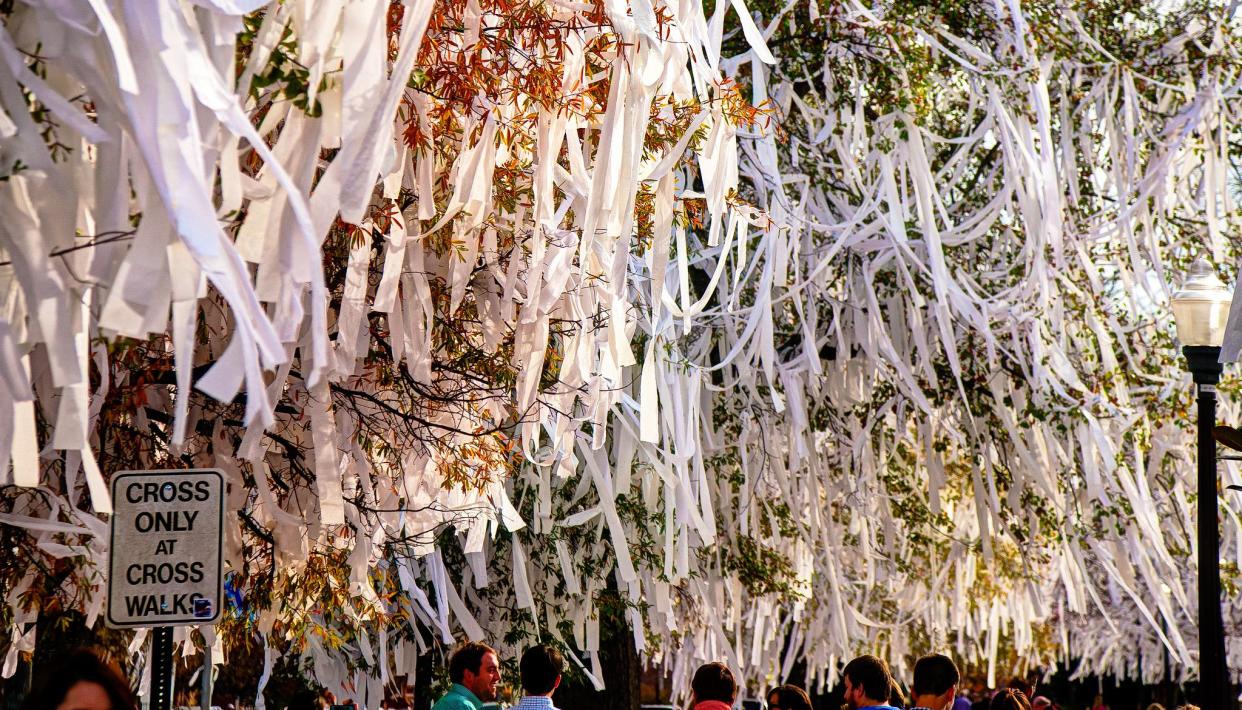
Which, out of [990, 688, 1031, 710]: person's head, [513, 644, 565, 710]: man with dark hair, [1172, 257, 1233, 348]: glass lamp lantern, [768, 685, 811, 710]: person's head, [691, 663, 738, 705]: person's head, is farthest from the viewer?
[1172, 257, 1233, 348]: glass lamp lantern

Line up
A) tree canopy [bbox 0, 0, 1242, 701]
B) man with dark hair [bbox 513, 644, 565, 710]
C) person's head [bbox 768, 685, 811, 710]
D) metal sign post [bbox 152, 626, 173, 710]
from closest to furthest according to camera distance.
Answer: tree canopy [bbox 0, 0, 1242, 701] < metal sign post [bbox 152, 626, 173, 710] < man with dark hair [bbox 513, 644, 565, 710] < person's head [bbox 768, 685, 811, 710]

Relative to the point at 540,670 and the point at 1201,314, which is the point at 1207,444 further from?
the point at 540,670

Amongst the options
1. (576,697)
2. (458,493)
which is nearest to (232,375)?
(458,493)

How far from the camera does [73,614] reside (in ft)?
31.5

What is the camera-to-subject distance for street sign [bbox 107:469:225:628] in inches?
276

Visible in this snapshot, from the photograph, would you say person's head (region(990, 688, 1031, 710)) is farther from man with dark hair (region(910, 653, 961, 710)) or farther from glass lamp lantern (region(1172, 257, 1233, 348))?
glass lamp lantern (region(1172, 257, 1233, 348))

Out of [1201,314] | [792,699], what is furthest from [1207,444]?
[792,699]

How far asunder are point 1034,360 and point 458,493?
6546 millimetres

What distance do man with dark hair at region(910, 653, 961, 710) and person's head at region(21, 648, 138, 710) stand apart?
513 cm

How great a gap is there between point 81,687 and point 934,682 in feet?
17.3

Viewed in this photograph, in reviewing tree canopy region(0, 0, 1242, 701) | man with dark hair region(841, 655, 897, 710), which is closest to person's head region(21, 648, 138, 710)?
tree canopy region(0, 0, 1242, 701)

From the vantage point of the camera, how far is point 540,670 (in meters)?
8.91

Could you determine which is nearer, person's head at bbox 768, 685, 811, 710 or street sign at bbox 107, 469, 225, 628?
street sign at bbox 107, 469, 225, 628

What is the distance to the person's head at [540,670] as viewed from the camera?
29.2 ft
